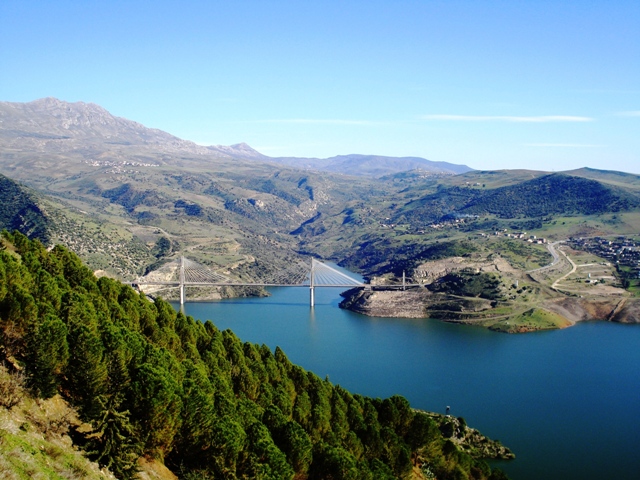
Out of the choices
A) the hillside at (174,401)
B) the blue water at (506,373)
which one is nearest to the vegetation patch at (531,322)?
the blue water at (506,373)

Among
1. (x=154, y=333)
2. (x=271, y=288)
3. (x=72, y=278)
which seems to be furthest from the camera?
(x=271, y=288)

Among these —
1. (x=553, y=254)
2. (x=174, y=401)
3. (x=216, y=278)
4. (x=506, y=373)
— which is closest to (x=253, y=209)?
(x=216, y=278)

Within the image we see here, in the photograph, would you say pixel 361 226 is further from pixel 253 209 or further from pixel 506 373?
pixel 506 373

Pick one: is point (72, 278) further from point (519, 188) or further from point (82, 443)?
point (519, 188)

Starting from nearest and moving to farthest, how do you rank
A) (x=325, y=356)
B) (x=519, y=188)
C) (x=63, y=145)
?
1. (x=325, y=356)
2. (x=519, y=188)
3. (x=63, y=145)

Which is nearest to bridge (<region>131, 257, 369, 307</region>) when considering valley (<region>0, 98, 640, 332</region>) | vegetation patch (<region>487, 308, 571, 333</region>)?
valley (<region>0, 98, 640, 332</region>)

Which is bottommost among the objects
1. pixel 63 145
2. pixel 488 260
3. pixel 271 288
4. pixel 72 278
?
pixel 271 288

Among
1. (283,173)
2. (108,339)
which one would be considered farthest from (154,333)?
(283,173)

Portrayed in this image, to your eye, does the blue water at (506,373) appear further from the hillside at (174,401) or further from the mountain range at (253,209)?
the mountain range at (253,209)
